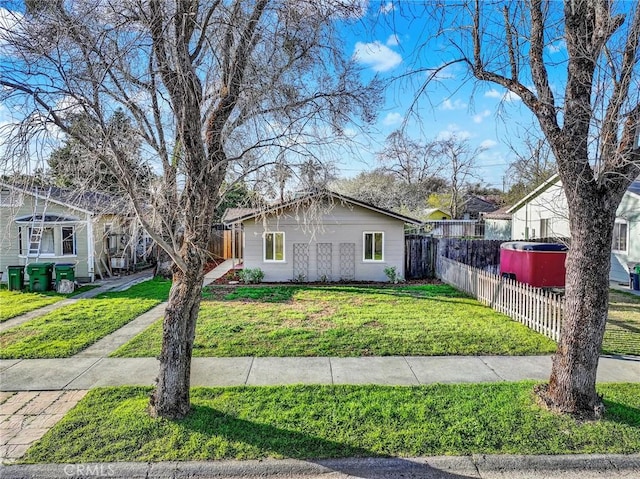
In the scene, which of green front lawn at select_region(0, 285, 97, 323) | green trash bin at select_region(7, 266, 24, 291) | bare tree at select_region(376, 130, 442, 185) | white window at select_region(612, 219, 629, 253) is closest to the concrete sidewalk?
green front lawn at select_region(0, 285, 97, 323)

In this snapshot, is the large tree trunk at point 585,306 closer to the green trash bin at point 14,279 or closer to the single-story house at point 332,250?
the single-story house at point 332,250

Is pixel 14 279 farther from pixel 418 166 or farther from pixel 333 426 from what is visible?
pixel 418 166

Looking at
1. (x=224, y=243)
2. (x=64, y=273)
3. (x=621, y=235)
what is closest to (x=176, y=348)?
(x=64, y=273)

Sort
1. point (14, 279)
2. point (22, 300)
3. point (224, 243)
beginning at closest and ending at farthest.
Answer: point (22, 300)
point (14, 279)
point (224, 243)

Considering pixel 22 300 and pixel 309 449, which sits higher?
pixel 22 300

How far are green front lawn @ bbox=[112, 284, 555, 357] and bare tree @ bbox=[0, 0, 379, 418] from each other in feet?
9.43

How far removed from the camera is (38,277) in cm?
1374

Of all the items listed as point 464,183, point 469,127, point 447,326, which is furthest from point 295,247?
point 464,183

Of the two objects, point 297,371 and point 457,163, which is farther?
point 457,163

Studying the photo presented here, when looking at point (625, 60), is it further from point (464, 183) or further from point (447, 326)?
point (464, 183)

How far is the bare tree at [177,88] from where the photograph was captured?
4082 mm

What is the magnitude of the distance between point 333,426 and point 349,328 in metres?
4.19

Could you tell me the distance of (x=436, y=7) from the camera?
486 centimetres

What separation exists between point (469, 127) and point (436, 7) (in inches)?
72.0
